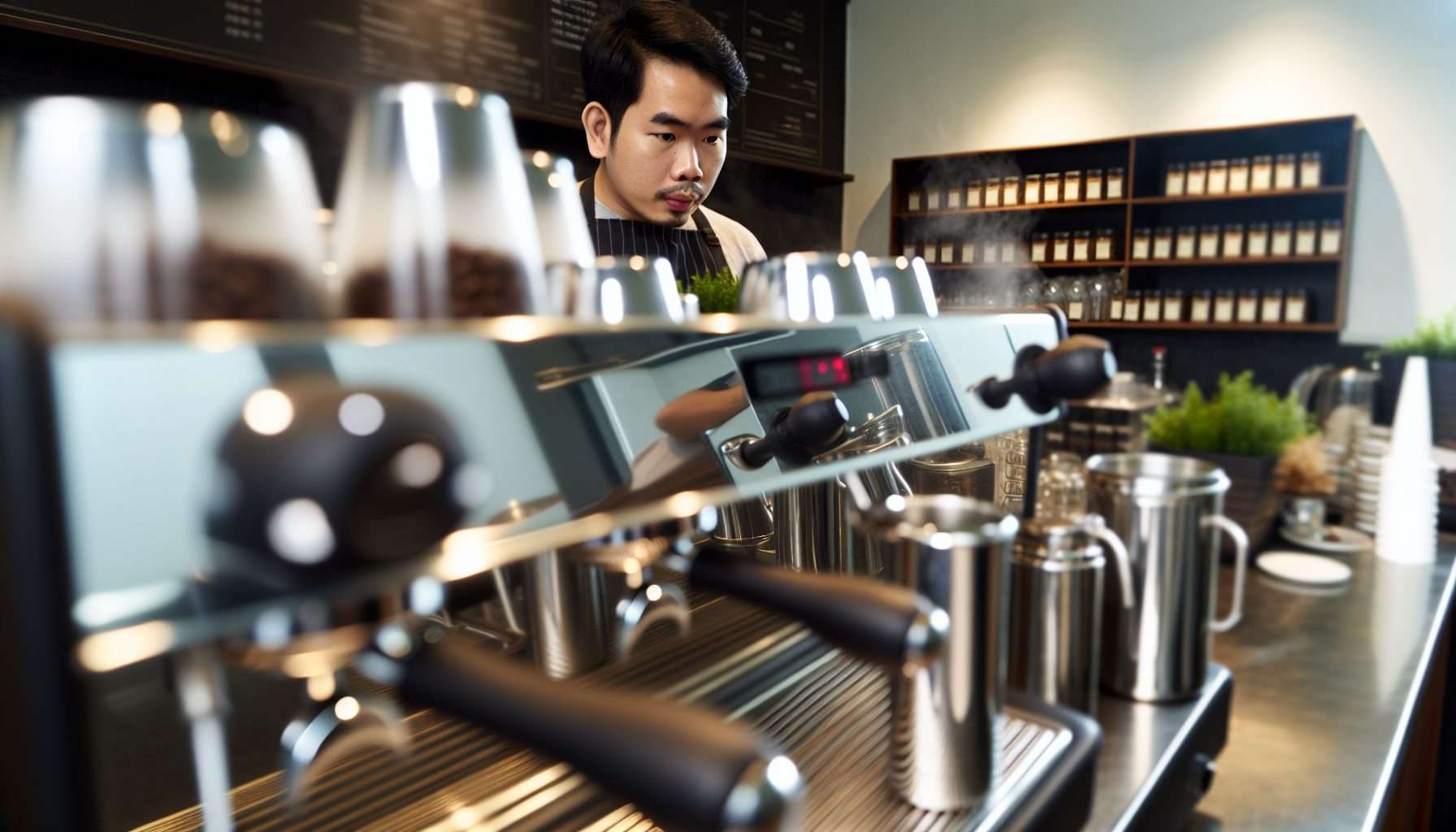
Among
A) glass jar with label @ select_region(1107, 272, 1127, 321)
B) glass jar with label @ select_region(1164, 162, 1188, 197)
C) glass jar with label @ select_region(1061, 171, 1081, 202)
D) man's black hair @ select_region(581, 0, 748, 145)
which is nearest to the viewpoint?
man's black hair @ select_region(581, 0, 748, 145)

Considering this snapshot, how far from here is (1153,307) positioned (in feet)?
12.2

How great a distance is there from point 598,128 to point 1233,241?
2726mm

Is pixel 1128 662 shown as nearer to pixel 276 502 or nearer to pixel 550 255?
pixel 550 255

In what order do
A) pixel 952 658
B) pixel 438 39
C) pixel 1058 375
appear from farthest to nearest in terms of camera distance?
pixel 438 39 < pixel 1058 375 < pixel 952 658

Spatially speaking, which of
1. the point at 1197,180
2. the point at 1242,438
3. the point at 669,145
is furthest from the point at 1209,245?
the point at 669,145

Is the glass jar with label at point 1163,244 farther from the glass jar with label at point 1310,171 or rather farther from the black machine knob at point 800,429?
the black machine knob at point 800,429

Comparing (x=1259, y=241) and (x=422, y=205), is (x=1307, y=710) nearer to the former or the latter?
(x=422, y=205)

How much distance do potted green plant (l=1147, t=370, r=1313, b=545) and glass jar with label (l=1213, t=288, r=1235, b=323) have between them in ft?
7.78

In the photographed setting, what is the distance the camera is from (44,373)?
0.19m

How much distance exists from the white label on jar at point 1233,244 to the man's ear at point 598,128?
269 cm

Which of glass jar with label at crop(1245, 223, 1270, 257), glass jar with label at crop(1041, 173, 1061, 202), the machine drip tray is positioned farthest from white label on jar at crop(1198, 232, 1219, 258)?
the machine drip tray

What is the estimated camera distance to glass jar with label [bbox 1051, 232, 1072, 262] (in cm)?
390

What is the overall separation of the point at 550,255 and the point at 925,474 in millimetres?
307

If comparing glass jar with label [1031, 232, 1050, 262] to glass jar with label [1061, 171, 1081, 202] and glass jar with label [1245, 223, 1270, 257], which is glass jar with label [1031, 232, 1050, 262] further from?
glass jar with label [1245, 223, 1270, 257]
